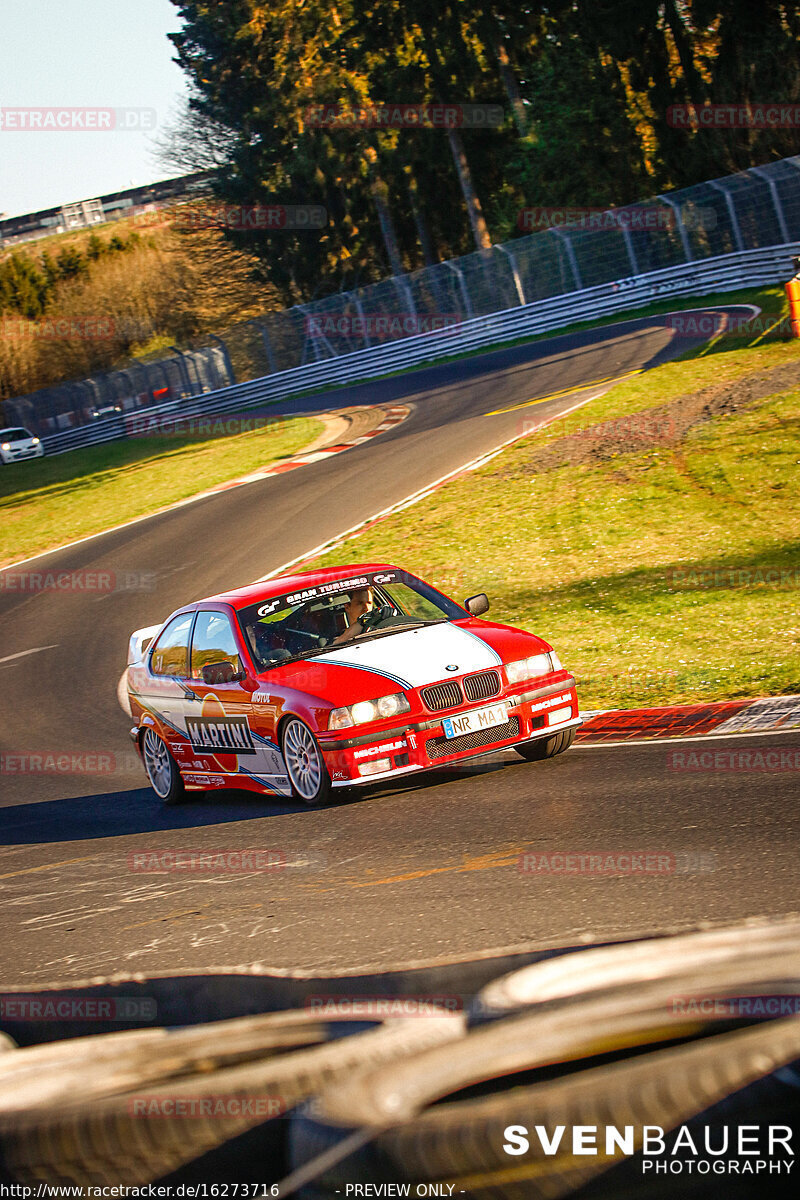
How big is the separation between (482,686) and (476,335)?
106 feet

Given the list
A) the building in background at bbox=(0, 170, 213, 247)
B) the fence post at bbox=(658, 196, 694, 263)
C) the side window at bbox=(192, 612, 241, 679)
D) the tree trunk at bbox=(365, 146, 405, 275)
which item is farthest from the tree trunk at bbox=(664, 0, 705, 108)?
the building in background at bbox=(0, 170, 213, 247)

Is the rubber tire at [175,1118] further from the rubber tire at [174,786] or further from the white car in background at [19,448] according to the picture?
the white car in background at [19,448]

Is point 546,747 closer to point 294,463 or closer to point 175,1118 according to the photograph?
point 175,1118

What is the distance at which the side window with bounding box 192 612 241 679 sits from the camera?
28.8 ft

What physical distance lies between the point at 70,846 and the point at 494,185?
54.3 metres

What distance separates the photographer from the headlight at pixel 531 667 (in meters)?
7.93

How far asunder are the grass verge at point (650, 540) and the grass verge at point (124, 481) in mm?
10586

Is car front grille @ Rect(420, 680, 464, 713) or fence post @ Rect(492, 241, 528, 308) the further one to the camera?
fence post @ Rect(492, 241, 528, 308)

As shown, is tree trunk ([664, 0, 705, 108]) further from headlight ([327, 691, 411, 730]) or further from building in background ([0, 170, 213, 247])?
building in background ([0, 170, 213, 247])

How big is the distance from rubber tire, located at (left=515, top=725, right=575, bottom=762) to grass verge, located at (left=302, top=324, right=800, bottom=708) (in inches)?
59.3

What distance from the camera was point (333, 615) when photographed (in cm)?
883

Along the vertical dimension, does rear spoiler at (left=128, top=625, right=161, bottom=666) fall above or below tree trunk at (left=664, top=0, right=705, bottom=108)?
below

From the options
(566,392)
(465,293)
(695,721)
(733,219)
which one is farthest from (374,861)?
(465,293)

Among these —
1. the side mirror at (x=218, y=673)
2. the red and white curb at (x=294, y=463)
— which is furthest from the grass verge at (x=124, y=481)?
the side mirror at (x=218, y=673)
